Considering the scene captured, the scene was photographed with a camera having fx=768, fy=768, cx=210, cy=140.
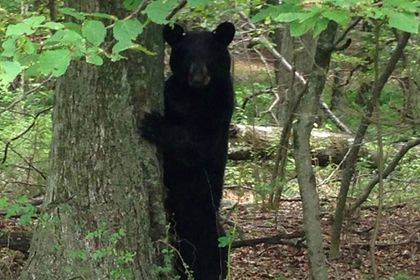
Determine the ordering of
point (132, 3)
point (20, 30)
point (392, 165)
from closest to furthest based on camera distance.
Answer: point (20, 30) < point (132, 3) < point (392, 165)

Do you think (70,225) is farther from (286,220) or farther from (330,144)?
(330,144)

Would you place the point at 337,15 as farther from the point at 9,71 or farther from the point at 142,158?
the point at 142,158

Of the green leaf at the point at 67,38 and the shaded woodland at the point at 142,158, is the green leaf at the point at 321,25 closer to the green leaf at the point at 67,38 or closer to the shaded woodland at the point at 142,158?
the shaded woodland at the point at 142,158

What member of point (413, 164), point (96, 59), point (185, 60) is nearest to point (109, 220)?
point (185, 60)

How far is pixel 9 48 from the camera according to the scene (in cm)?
304

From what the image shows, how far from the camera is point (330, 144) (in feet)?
33.5

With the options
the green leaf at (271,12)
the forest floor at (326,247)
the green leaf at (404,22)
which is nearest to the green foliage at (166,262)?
the forest floor at (326,247)

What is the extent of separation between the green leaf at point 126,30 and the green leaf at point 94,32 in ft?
0.20

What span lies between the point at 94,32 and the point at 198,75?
2.25 m

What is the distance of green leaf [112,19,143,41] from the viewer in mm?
3213

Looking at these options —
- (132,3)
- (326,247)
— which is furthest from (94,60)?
(326,247)

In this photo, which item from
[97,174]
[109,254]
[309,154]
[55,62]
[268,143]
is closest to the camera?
[55,62]

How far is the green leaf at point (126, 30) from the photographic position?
3.21 meters

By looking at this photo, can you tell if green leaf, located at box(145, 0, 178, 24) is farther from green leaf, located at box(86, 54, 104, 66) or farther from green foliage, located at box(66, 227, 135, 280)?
green foliage, located at box(66, 227, 135, 280)
